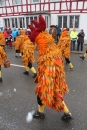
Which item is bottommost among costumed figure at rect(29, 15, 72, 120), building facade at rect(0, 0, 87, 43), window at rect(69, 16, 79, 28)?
costumed figure at rect(29, 15, 72, 120)

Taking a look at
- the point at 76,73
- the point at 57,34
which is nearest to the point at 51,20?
the point at 57,34

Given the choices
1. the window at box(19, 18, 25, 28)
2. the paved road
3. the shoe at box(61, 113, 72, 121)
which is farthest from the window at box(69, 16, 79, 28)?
the shoe at box(61, 113, 72, 121)

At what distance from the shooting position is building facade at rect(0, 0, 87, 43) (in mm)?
14523

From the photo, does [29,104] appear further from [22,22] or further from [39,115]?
[22,22]

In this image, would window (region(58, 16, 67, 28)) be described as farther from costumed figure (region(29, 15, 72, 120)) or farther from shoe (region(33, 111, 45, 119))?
costumed figure (region(29, 15, 72, 120))

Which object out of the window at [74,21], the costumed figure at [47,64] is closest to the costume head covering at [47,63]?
the costumed figure at [47,64]

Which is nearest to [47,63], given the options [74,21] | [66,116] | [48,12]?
[66,116]

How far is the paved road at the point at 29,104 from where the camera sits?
136 inches

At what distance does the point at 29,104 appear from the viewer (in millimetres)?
4250

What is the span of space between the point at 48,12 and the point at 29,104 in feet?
43.1

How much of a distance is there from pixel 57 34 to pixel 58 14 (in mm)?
3054

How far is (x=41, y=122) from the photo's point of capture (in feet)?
11.6

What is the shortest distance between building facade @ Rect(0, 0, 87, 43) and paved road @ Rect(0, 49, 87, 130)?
9695mm

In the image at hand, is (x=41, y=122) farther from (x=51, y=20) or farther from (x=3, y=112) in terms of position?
(x=51, y=20)
